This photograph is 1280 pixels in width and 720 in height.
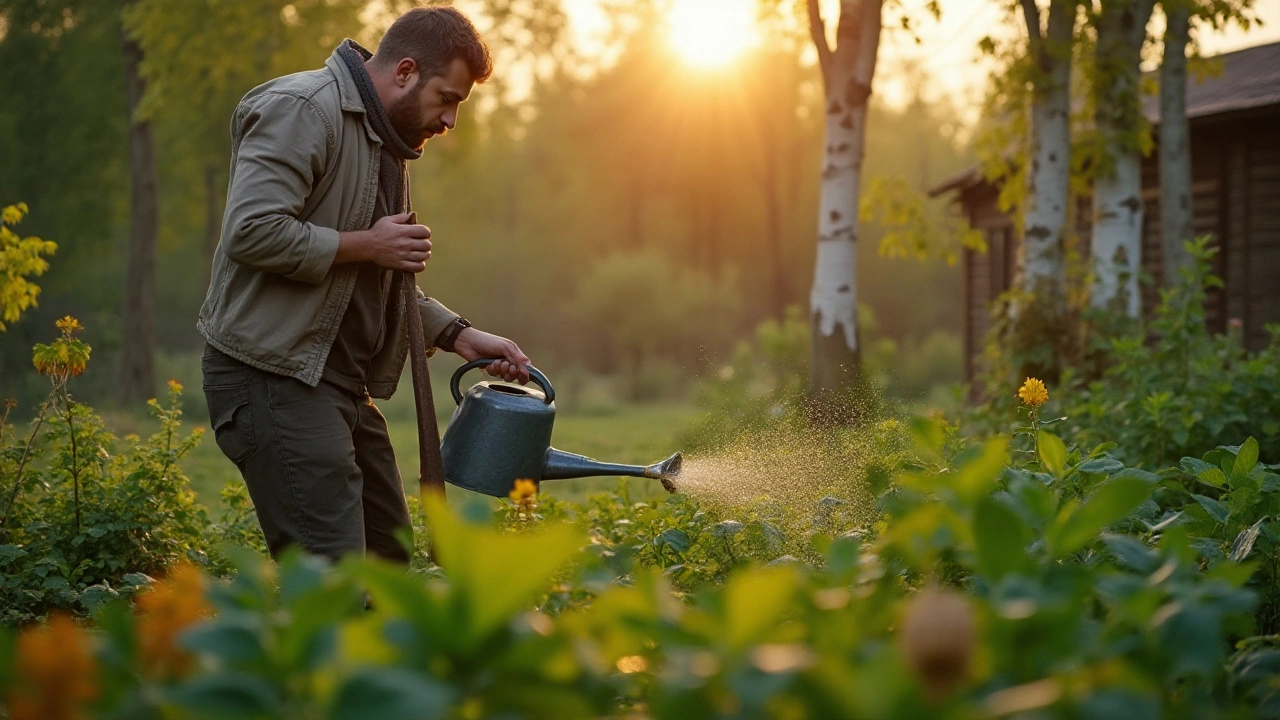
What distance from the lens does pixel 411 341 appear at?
3438mm

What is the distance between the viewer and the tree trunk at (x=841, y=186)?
8.05 meters

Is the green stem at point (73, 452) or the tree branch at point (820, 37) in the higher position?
the tree branch at point (820, 37)

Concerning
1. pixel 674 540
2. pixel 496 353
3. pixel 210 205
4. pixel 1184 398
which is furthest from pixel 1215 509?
pixel 210 205

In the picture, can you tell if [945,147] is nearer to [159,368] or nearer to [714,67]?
[714,67]

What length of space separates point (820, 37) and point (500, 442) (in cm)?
529

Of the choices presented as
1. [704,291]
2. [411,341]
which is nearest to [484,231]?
[704,291]

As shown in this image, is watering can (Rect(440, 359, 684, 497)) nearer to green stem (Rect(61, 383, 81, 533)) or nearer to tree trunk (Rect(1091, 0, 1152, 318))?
green stem (Rect(61, 383, 81, 533))

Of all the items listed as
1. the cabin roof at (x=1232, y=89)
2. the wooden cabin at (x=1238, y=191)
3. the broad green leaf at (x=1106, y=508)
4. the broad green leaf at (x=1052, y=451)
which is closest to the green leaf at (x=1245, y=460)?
the broad green leaf at (x=1052, y=451)

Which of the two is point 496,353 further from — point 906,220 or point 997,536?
point 906,220

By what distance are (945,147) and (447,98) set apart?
6181cm

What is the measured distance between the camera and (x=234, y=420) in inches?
127

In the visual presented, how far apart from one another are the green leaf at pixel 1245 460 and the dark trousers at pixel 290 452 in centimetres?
205

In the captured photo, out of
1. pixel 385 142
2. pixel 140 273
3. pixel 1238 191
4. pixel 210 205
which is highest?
pixel 210 205

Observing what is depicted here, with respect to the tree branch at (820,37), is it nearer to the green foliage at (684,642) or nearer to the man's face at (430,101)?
the man's face at (430,101)
